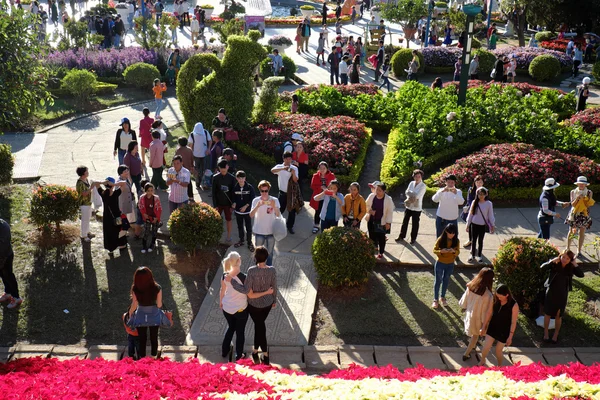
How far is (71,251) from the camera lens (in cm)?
1154

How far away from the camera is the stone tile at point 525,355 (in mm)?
8750

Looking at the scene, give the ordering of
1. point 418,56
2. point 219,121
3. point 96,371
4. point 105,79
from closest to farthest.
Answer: point 96,371 → point 219,121 → point 105,79 → point 418,56

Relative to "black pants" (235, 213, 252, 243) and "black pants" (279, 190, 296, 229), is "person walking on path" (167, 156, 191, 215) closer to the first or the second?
"black pants" (235, 213, 252, 243)

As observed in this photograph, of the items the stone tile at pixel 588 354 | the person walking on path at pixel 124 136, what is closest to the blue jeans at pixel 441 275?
the stone tile at pixel 588 354

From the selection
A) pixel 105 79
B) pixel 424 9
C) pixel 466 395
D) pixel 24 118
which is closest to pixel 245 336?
pixel 466 395

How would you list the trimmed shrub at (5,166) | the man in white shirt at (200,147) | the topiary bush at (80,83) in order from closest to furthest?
the trimmed shrub at (5,166)
the man in white shirt at (200,147)
the topiary bush at (80,83)

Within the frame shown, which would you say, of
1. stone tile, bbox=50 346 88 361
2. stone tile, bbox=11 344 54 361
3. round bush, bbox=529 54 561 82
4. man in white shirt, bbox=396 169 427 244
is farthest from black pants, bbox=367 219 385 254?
round bush, bbox=529 54 561 82

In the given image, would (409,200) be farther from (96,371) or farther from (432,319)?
(96,371)

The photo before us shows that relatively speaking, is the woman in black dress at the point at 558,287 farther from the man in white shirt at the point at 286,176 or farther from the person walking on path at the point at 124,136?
the person walking on path at the point at 124,136

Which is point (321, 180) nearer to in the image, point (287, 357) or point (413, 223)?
point (413, 223)

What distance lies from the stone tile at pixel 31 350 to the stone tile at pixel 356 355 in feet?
12.1

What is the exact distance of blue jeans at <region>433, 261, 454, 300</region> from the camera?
977 centimetres

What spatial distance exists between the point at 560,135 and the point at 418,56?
38.4 ft

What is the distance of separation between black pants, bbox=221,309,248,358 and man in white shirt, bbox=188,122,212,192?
6287 mm
